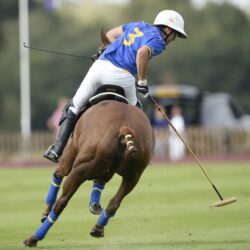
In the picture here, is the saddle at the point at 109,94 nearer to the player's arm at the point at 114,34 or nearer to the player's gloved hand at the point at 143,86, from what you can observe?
the player's gloved hand at the point at 143,86

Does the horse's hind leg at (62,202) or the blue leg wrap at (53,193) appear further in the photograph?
the blue leg wrap at (53,193)

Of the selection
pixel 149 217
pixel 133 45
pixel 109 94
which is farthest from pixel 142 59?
A: pixel 149 217

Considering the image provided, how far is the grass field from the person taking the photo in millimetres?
10188

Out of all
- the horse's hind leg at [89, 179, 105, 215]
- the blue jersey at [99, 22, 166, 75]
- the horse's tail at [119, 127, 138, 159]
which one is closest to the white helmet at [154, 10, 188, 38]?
the blue jersey at [99, 22, 166, 75]

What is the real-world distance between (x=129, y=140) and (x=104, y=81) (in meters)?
1.12

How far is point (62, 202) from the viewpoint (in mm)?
9688

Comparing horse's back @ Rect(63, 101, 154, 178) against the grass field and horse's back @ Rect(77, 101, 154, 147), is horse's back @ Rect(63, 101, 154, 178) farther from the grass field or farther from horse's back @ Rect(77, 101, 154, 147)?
the grass field

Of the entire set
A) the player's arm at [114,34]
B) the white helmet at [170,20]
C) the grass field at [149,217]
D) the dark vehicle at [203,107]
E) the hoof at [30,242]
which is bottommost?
the dark vehicle at [203,107]

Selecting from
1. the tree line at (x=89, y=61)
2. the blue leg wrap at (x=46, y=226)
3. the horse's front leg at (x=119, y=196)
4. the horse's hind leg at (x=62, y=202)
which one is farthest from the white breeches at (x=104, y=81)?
the tree line at (x=89, y=61)

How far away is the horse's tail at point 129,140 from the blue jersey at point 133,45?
3.50 ft

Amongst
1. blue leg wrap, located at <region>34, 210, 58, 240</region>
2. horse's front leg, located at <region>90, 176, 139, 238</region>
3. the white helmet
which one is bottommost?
blue leg wrap, located at <region>34, 210, 58, 240</region>

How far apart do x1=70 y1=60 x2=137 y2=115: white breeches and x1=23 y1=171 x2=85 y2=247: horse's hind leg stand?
3.24ft

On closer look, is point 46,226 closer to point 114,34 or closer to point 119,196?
point 119,196

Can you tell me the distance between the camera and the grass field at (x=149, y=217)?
33.4 feet
